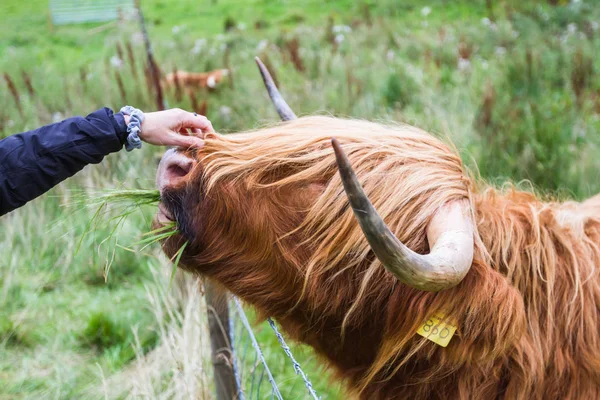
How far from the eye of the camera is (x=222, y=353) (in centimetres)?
327

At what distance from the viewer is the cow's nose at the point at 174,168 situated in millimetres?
2367

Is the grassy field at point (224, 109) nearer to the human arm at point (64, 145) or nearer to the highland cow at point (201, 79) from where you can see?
the highland cow at point (201, 79)

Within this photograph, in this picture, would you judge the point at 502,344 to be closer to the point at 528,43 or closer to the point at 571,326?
the point at 571,326

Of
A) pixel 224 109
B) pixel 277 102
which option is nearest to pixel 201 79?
pixel 224 109

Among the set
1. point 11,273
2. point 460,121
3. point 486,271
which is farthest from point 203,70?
point 486,271

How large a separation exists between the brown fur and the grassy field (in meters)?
0.54

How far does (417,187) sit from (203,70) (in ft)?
24.3

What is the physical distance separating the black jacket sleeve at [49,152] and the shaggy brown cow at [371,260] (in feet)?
0.80

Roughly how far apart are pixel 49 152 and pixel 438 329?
1.43 m

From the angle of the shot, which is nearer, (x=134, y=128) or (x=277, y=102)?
(x=134, y=128)

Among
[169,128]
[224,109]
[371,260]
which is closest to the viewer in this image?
[371,260]

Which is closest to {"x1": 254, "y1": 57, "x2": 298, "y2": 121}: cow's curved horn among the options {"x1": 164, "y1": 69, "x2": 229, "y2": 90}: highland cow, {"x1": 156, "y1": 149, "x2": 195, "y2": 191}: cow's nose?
{"x1": 156, "y1": 149, "x2": 195, "y2": 191}: cow's nose

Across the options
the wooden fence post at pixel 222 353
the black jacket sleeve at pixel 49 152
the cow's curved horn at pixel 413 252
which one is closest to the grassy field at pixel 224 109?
the wooden fence post at pixel 222 353

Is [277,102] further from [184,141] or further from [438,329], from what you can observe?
[438,329]
